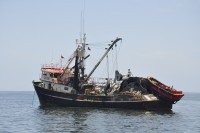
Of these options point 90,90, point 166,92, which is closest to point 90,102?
point 90,90

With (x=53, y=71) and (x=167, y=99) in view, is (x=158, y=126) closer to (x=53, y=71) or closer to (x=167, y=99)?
(x=167, y=99)

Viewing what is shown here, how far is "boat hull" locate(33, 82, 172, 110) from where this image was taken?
1938 inches

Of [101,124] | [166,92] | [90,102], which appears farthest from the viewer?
[90,102]

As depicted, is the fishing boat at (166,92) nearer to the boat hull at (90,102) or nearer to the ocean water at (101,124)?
the boat hull at (90,102)

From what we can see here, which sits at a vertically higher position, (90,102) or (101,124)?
(90,102)

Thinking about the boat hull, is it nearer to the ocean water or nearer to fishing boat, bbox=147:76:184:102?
fishing boat, bbox=147:76:184:102

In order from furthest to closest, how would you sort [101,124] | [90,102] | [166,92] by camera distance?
[90,102] < [166,92] < [101,124]

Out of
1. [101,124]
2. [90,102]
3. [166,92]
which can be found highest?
[166,92]

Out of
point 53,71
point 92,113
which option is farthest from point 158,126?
point 53,71

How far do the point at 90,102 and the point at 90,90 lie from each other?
2.14 m

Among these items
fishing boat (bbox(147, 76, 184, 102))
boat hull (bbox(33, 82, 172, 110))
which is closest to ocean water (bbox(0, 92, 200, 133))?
boat hull (bbox(33, 82, 172, 110))

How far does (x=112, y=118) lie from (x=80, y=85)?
43.0 feet

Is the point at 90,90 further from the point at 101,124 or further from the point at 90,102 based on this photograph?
the point at 101,124

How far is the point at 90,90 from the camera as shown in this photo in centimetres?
5303
